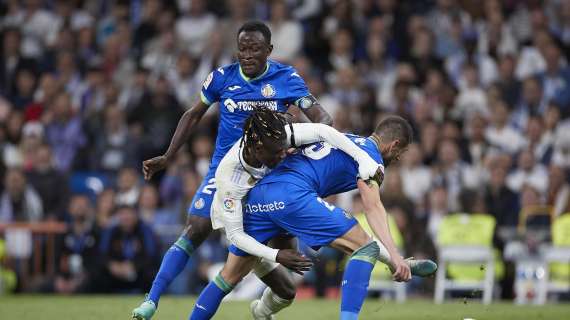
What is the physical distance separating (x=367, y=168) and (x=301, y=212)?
55 cm

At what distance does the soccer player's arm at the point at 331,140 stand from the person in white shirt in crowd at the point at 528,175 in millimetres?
Answer: 7997

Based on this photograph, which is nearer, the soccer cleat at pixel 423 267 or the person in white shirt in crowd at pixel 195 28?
the soccer cleat at pixel 423 267

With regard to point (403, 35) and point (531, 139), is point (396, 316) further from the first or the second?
point (403, 35)

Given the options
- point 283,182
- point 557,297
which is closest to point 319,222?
point 283,182

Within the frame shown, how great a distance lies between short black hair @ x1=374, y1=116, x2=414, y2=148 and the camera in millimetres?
8680

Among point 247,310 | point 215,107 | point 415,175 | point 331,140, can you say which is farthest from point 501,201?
point 331,140

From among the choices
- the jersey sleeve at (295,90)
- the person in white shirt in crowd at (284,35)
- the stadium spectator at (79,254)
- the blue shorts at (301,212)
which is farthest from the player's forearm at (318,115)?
the person in white shirt in crowd at (284,35)

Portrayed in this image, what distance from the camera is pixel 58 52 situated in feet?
61.9

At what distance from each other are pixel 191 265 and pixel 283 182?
785 cm

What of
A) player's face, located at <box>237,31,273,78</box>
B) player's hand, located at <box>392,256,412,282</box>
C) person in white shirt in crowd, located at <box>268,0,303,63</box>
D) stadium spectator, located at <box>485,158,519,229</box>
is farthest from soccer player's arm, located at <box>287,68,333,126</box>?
person in white shirt in crowd, located at <box>268,0,303,63</box>

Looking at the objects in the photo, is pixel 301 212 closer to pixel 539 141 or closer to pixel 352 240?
pixel 352 240

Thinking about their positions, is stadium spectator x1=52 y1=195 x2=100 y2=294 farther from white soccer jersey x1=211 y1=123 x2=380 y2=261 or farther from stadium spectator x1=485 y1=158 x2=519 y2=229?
white soccer jersey x1=211 y1=123 x2=380 y2=261

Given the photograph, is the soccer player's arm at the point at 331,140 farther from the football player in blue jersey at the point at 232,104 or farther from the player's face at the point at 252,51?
the player's face at the point at 252,51

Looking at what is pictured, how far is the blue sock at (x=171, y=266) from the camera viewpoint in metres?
9.50
